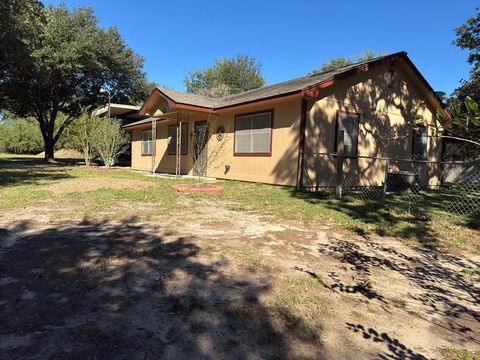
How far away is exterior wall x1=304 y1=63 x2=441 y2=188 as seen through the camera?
10.6 meters

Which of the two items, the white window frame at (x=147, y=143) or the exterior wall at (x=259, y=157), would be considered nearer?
the exterior wall at (x=259, y=157)

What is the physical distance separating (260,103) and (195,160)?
16.0 feet

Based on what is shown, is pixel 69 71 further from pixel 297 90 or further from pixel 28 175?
pixel 297 90

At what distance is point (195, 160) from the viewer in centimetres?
1488

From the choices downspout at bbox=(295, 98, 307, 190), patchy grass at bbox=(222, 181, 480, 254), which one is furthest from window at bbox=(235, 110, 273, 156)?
patchy grass at bbox=(222, 181, 480, 254)

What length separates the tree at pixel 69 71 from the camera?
19.2 metres

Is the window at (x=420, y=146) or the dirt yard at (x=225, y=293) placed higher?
the window at (x=420, y=146)

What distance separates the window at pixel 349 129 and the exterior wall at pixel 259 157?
5.28ft

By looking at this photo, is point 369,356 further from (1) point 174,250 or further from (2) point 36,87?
(2) point 36,87

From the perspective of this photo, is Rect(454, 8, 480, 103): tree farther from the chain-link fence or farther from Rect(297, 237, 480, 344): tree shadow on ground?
Rect(297, 237, 480, 344): tree shadow on ground

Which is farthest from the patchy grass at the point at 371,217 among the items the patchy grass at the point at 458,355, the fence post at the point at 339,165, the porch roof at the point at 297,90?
the porch roof at the point at 297,90

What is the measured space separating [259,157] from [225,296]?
896 centimetres

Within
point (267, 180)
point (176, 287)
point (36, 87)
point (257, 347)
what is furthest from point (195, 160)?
point (36, 87)

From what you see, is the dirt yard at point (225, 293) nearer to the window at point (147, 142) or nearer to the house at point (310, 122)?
the house at point (310, 122)
